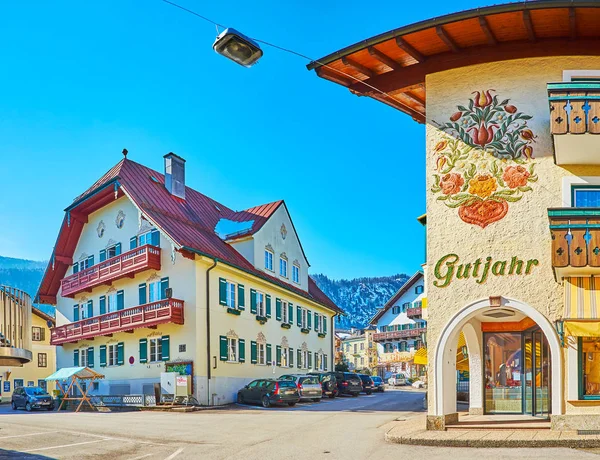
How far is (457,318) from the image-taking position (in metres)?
18.1

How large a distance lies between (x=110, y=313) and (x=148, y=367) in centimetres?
386

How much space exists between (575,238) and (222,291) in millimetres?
24083

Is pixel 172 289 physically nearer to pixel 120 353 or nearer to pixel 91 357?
pixel 120 353

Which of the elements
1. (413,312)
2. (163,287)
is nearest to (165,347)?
(163,287)

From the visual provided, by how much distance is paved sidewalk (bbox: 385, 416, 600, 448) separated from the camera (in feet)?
49.2

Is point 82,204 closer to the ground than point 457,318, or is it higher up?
higher up

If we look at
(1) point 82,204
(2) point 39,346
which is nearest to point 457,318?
(1) point 82,204

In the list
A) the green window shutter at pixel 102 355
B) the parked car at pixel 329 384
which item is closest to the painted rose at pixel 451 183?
the parked car at pixel 329 384

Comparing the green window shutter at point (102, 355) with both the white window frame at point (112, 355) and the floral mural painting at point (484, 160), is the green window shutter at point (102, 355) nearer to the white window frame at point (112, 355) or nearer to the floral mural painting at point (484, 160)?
the white window frame at point (112, 355)

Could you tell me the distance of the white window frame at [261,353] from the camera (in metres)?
41.5

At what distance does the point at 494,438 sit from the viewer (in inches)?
608

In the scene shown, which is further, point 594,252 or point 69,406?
point 69,406

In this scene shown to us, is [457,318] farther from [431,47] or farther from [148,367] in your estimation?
[148,367]

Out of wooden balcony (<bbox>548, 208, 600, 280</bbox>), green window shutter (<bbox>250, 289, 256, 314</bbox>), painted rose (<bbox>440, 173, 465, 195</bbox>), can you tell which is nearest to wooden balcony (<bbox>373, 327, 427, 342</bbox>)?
green window shutter (<bbox>250, 289, 256, 314</bbox>)
